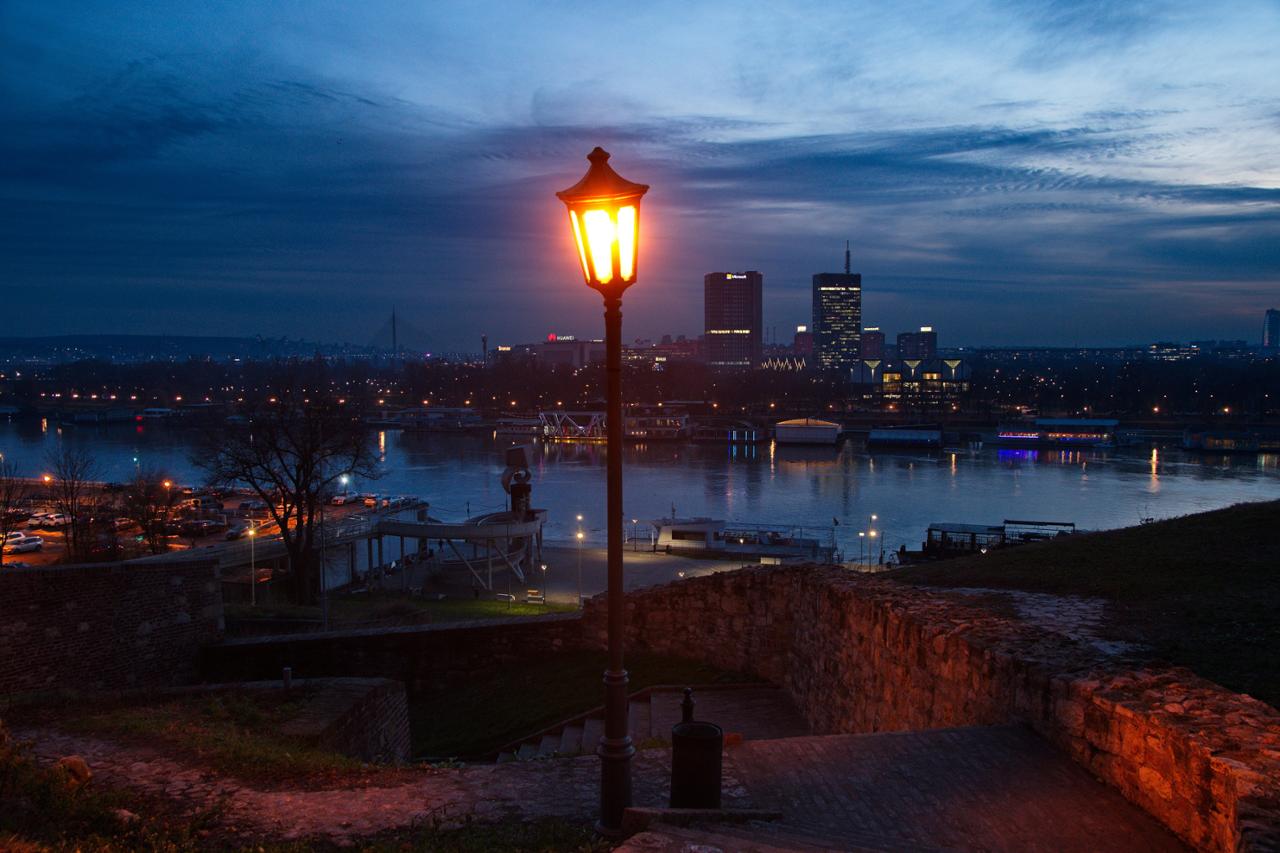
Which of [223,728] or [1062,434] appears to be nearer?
[223,728]

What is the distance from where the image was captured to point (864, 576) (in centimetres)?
934

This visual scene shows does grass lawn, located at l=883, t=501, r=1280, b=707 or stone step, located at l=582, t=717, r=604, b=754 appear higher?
grass lawn, located at l=883, t=501, r=1280, b=707

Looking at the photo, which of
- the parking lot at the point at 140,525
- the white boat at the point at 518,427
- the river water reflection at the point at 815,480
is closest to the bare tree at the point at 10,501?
the parking lot at the point at 140,525

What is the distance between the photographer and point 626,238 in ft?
14.4

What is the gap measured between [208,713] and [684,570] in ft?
60.7

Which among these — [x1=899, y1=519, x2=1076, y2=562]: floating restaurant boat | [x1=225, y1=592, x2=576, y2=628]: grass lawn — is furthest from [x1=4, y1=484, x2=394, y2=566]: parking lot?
[x1=899, y1=519, x2=1076, y2=562]: floating restaurant boat

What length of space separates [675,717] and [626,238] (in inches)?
225

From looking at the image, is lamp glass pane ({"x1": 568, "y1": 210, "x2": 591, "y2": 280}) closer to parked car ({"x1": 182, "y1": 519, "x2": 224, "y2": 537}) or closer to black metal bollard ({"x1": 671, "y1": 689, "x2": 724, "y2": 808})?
black metal bollard ({"x1": 671, "y1": 689, "x2": 724, "y2": 808})

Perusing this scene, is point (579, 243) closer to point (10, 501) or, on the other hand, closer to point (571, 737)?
point (571, 737)

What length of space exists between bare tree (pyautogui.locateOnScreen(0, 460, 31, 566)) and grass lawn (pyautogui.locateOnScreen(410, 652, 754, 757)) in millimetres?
7398

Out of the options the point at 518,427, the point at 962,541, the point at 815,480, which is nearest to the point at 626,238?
the point at 962,541

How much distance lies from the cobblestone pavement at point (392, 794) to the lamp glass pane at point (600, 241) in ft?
9.57

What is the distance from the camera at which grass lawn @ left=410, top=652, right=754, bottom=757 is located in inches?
367

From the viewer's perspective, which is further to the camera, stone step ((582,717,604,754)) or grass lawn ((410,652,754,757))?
grass lawn ((410,652,754,757))
